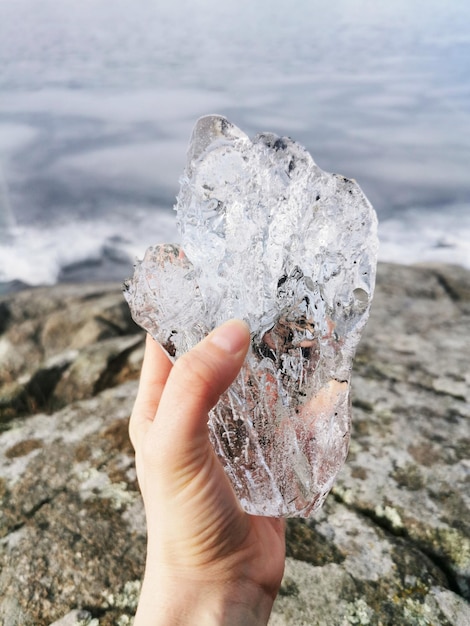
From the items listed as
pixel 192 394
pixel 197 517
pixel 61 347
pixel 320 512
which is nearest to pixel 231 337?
pixel 192 394

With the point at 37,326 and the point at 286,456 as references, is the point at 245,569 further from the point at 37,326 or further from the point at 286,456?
the point at 37,326

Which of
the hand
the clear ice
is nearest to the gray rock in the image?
the clear ice

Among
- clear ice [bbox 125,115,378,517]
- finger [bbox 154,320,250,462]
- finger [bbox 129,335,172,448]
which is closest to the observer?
finger [bbox 154,320,250,462]

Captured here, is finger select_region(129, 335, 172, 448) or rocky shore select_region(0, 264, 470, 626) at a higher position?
finger select_region(129, 335, 172, 448)

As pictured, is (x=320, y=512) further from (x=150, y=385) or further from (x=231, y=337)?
(x=231, y=337)

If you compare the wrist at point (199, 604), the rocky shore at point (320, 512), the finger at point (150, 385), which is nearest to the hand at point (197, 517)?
the wrist at point (199, 604)

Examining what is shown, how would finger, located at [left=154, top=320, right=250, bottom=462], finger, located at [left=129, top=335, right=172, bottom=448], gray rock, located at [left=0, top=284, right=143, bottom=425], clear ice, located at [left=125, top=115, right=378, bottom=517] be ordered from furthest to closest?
gray rock, located at [left=0, top=284, right=143, bottom=425] < finger, located at [left=129, top=335, right=172, bottom=448] < clear ice, located at [left=125, top=115, right=378, bottom=517] < finger, located at [left=154, top=320, right=250, bottom=462]

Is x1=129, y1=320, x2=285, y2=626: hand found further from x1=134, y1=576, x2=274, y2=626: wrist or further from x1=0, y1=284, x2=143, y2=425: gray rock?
x1=0, y1=284, x2=143, y2=425: gray rock

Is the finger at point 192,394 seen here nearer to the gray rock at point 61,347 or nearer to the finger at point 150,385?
the finger at point 150,385
